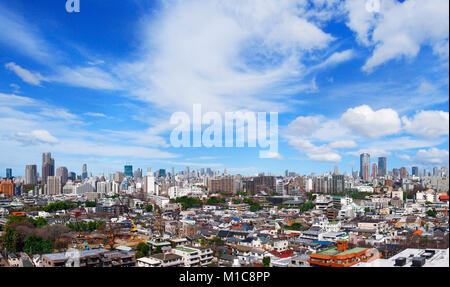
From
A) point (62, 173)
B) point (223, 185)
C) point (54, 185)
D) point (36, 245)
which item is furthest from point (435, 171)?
point (62, 173)

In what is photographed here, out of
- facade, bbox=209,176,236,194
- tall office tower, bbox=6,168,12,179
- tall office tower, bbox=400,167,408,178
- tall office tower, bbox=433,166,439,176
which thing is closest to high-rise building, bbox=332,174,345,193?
facade, bbox=209,176,236,194

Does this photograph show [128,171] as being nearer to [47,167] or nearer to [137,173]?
[137,173]

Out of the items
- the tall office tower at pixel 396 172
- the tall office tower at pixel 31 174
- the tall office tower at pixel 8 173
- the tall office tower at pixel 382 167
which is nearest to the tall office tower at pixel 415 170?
the tall office tower at pixel 396 172

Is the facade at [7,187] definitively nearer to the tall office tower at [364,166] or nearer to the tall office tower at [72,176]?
the tall office tower at [72,176]

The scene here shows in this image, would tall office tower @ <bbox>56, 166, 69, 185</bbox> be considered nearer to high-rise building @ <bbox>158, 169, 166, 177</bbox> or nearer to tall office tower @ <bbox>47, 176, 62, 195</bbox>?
tall office tower @ <bbox>47, 176, 62, 195</bbox>
